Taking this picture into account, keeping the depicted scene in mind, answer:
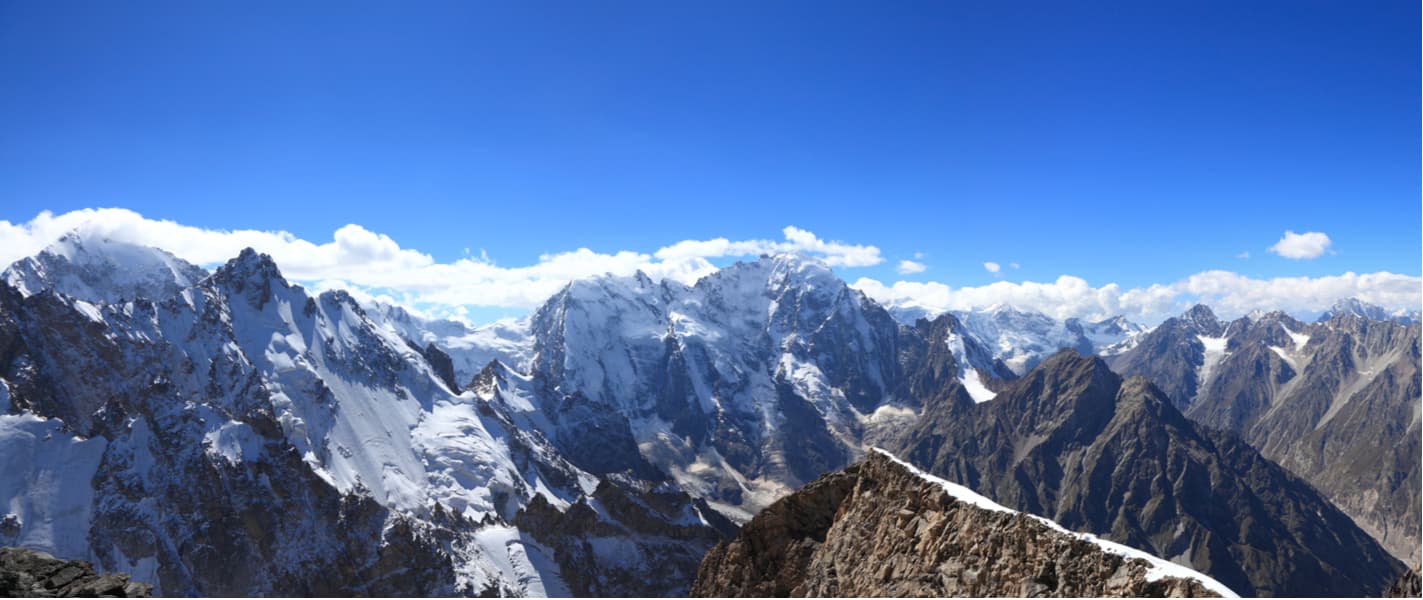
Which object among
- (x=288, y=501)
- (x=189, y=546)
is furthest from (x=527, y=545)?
(x=189, y=546)

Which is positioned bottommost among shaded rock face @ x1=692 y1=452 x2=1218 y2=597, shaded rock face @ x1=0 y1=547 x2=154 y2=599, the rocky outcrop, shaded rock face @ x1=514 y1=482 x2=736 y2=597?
shaded rock face @ x1=514 y1=482 x2=736 y2=597

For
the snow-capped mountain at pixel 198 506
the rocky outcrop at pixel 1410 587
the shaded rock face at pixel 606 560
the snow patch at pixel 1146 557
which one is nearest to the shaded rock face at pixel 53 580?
the snow patch at pixel 1146 557

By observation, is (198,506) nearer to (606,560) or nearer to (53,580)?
(606,560)

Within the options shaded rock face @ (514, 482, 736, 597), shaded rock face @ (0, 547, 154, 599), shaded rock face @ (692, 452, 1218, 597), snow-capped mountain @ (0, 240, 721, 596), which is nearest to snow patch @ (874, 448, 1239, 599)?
shaded rock face @ (692, 452, 1218, 597)

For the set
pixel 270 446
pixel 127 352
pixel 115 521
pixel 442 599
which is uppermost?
pixel 127 352

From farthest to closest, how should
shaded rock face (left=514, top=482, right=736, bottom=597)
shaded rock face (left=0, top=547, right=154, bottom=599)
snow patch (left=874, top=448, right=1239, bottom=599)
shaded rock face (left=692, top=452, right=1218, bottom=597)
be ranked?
shaded rock face (left=514, top=482, right=736, bottom=597), shaded rock face (left=0, top=547, right=154, bottom=599), shaded rock face (left=692, top=452, right=1218, bottom=597), snow patch (left=874, top=448, right=1239, bottom=599)

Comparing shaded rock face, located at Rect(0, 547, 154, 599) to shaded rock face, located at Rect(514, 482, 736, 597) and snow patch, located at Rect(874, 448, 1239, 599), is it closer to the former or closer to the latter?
snow patch, located at Rect(874, 448, 1239, 599)

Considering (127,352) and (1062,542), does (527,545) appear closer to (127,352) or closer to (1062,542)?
(127,352)

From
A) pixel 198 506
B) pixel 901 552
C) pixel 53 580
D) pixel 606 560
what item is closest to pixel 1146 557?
pixel 901 552
